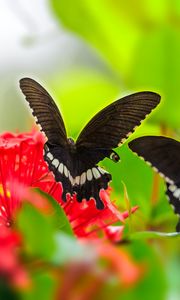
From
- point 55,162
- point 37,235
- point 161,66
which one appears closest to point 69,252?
point 37,235

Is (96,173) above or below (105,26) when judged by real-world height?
below

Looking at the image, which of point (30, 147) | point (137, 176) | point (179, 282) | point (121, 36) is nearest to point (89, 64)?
point (121, 36)

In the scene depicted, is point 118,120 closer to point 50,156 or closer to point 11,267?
point 50,156

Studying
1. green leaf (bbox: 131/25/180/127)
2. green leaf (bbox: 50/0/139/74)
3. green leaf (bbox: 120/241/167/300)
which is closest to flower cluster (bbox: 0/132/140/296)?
green leaf (bbox: 120/241/167/300)

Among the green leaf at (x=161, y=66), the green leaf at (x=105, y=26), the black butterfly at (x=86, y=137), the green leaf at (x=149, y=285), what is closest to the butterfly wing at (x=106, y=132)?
the black butterfly at (x=86, y=137)

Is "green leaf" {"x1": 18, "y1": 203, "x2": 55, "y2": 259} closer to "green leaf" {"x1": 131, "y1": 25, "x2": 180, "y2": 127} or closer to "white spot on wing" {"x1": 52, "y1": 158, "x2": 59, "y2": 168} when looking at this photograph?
"white spot on wing" {"x1": 52, "y1": 158, "x2": 59, "y2": 168}

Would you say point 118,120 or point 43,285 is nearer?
point 43,285
